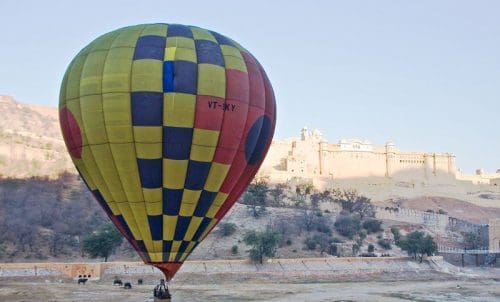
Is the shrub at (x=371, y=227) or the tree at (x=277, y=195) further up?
the tree at (x=277, y=195)

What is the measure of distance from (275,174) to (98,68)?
6731 centimetres

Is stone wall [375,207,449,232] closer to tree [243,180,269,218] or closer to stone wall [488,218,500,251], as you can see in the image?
stone wall [488,218,500,251]

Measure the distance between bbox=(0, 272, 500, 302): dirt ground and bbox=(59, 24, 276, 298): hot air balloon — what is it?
11.4 meters

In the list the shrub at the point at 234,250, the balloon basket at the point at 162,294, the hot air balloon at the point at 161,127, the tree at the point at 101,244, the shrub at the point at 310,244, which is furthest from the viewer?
the shrub at the point at 310,244

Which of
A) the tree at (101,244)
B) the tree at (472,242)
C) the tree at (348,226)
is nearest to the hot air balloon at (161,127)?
the tree at (101,244)

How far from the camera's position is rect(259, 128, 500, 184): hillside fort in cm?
8862

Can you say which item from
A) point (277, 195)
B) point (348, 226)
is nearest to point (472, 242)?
point (348, 226)

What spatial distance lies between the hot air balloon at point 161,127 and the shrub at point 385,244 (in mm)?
37271

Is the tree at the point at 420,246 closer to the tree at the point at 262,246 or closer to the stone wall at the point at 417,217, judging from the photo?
the tree at the point at 262,246

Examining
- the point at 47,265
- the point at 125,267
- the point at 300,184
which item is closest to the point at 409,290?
the point at 125,267

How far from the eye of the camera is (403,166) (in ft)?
317

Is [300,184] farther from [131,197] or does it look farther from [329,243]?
[131,197]

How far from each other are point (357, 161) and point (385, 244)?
43537mm

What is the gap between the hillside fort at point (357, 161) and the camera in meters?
88.6
